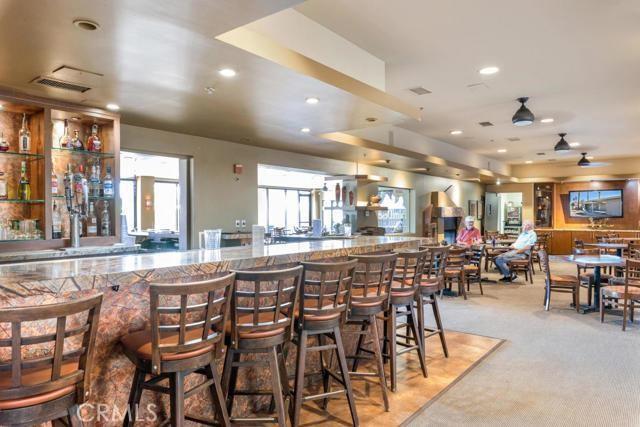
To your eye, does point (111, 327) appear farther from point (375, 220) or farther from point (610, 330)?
point (375, 220)

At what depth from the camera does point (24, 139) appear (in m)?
4.09

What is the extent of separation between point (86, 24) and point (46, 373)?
199cm

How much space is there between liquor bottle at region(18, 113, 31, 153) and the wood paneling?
45.7 feet

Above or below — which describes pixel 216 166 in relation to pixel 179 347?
above

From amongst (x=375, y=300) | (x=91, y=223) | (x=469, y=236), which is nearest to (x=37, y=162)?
(x=91, y=223)

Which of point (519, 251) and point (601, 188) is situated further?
point (601, 188)

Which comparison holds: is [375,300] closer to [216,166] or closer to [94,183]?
[94,183]

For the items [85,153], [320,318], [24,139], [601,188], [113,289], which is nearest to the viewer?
[113,289]

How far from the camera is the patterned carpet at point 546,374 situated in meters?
2.83

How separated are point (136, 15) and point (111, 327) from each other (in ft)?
5.63

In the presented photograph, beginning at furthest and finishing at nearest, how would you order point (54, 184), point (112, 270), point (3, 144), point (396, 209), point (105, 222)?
1. point (396, 209)
2. point (105, 222)
3. point (54, 184)
4. point (3, 144)
5. point (112, 270)

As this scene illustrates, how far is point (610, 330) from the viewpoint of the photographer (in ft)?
16.0

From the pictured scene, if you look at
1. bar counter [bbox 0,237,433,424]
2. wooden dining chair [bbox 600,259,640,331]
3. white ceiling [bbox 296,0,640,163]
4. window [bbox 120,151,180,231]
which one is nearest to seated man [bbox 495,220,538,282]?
white ceiling [bbox 296,0,640,163]

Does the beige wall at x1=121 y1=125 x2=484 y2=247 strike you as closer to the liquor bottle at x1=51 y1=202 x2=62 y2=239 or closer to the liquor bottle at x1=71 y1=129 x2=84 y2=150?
the liquor bottle at x1=71 y1=129 x2=84 y2=150
